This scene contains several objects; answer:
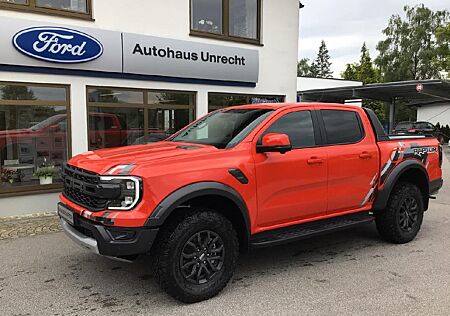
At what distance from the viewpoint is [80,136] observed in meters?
7.73

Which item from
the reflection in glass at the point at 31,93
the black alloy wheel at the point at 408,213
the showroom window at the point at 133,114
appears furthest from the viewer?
the showroom window at the point at 133,114

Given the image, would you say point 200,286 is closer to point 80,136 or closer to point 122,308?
point 122,308

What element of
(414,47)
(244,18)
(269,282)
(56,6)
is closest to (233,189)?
(269,282)

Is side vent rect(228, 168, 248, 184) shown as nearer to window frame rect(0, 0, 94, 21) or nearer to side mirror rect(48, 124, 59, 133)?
side mirror rect(48, 124, 59, 133)

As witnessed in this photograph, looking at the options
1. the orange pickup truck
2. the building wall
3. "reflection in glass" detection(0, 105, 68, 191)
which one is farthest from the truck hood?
the building wall

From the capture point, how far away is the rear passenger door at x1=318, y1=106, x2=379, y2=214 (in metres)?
4.68

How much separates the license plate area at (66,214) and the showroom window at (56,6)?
455cm

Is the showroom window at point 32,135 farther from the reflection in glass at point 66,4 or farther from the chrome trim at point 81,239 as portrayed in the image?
the chrome trim at point 81,239

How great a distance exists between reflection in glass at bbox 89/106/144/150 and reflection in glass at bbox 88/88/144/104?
169mm

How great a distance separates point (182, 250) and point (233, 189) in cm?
75

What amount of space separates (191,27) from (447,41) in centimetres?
3702

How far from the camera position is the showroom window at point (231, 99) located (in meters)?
9.64

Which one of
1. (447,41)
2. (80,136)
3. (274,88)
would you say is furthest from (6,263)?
(447,41)

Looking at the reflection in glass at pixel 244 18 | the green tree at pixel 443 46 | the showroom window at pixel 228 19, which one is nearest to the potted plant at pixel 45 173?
the showroom window at pixel 228 19
